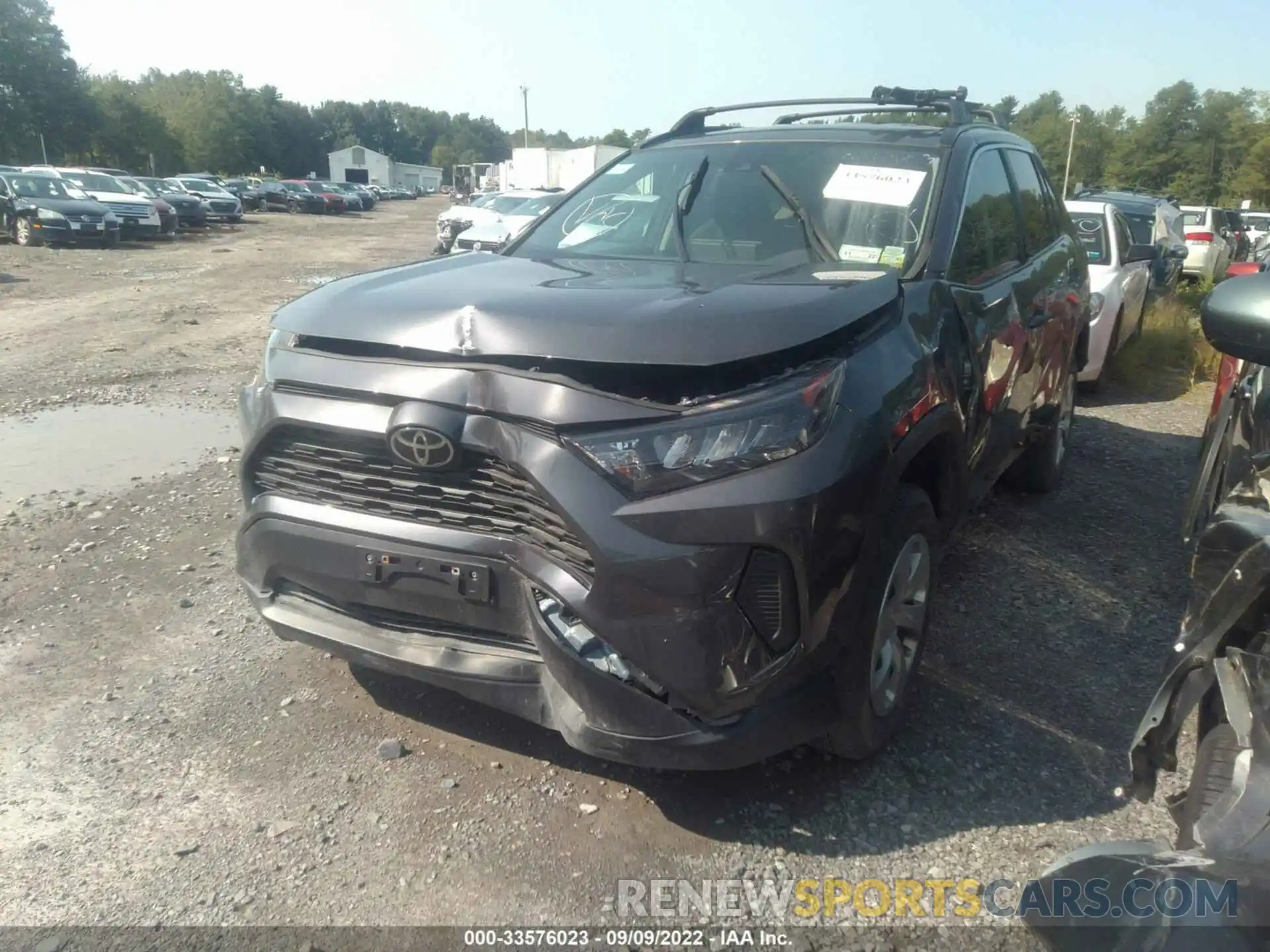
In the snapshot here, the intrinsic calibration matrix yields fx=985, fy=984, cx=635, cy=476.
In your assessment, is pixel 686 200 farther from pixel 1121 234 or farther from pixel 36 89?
pixel 36 89

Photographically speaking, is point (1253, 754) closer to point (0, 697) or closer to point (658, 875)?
point (658, 875)

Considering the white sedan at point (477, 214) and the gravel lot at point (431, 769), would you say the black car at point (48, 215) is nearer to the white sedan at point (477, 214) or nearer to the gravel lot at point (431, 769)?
the white sedan at point (477, 214)

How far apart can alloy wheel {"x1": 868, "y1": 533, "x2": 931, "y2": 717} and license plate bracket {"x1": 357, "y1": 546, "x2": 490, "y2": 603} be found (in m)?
1.07

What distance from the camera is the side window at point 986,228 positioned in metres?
3.56

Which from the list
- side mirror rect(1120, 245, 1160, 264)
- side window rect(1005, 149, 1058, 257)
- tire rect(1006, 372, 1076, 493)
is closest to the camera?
side window rect(1005, 149, 1058, 257)

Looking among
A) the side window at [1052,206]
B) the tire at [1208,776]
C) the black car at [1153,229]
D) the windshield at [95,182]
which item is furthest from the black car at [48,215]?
the tire at [1208,776]

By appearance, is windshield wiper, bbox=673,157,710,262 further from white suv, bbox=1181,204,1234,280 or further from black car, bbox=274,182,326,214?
black car, bbox=274,182,326,214

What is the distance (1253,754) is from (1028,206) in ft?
11.6

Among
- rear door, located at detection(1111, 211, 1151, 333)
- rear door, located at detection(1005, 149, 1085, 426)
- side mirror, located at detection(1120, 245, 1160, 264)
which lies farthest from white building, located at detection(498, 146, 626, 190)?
rear door, located at detection(1005, 149, 1085, 426)

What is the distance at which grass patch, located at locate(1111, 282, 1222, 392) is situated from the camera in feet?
30.2

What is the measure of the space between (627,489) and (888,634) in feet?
3.40

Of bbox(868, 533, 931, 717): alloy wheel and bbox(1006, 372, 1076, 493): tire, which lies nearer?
bbox(868, 533, 931, 717): alloy wheel

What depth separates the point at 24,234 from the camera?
21812 millimetres

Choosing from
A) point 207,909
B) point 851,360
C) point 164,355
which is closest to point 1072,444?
point 851,360
